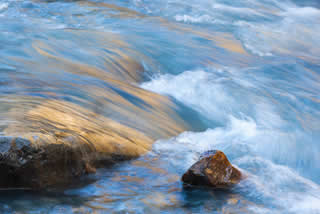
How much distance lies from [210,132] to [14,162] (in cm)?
282

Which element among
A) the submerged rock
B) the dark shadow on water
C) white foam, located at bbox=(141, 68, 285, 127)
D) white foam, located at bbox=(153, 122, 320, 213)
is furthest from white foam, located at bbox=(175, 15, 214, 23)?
the dark shadow on water

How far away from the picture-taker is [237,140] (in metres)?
4.93

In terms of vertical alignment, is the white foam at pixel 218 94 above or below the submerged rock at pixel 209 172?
below

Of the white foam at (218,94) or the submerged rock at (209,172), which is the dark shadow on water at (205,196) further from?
the white foam at (218,94)

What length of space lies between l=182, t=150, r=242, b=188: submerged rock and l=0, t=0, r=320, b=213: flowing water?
9 cm

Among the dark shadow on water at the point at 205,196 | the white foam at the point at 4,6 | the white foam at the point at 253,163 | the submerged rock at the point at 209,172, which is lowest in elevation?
the white foam at the point at 253,163

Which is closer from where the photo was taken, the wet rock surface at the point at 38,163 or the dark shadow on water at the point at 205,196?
the wet rock surface at the point at 38,163

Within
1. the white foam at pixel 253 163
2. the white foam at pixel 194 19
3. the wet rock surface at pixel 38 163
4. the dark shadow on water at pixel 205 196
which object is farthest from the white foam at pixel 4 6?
the dark shadow on water at pixel 205 196

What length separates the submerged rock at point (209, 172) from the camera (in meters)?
3.41

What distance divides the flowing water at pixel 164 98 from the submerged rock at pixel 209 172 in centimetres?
9

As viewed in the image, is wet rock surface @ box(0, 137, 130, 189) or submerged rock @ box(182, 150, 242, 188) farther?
submerged rock @ box(182, 150, 242, 188)

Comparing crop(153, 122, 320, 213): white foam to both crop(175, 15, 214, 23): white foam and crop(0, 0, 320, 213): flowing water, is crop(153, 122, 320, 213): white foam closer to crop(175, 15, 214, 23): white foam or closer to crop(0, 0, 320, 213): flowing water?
crop(0, 0, 320, 213): flowing water

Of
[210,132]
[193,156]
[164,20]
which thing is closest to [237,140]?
[210,132]

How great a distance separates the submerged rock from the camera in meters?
3.41
